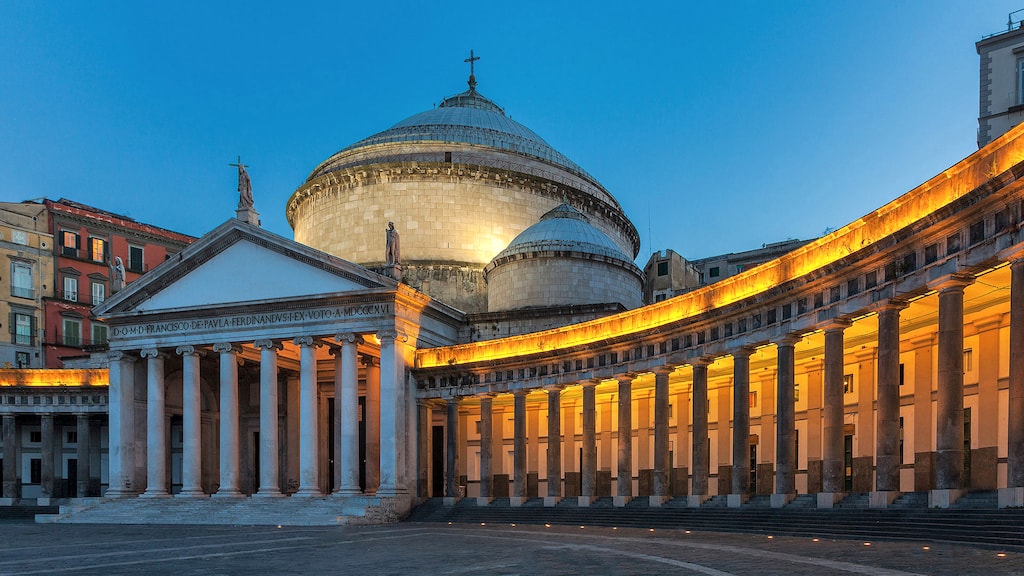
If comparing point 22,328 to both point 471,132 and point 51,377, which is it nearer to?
point 51,377

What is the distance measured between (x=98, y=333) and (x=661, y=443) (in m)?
56.7

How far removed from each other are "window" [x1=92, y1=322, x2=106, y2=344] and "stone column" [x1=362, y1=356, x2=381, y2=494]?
1429 inches

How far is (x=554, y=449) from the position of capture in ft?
152

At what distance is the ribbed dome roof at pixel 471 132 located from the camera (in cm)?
6888

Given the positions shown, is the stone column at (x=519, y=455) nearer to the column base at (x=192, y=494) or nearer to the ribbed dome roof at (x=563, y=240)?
the ribbed dome roof at (x=563, y=240)

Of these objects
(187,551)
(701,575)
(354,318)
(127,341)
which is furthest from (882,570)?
(127,341)

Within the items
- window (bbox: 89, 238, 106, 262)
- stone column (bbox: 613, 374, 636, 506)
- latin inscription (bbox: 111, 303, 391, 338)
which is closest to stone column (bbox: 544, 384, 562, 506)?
stone column (bbox: 613, 374, 636, 506)

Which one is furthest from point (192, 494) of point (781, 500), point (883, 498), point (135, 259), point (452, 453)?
point (135, 259)

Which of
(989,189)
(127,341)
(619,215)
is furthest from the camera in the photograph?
(619,215)

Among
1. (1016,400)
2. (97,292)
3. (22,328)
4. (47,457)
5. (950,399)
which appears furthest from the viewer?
(97,292)

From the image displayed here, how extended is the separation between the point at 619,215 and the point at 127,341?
120 feet

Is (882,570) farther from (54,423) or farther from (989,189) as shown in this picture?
(54,423)

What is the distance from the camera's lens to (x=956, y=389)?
25.1 m

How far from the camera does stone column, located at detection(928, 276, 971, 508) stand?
24.8m
